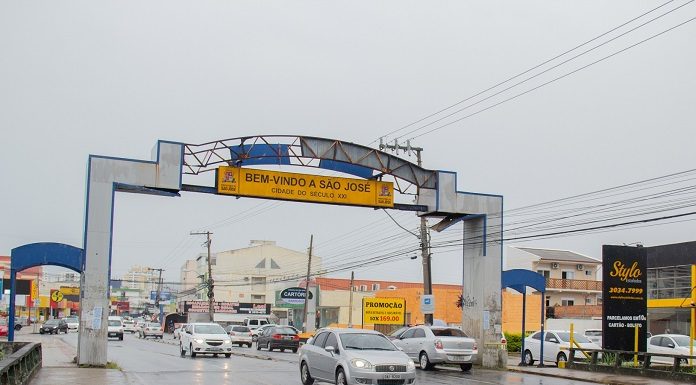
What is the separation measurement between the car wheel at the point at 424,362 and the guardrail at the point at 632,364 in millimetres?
5496

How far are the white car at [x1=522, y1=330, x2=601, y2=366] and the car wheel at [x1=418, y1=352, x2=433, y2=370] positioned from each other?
5178 millimetres

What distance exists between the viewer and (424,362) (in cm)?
2823

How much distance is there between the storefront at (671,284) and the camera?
162 feet

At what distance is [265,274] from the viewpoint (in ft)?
394

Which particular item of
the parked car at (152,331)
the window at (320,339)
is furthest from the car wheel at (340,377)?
the parked car at (152,331)

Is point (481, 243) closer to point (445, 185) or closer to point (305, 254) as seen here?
point (445, 185)

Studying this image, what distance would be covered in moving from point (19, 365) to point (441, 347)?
1484cm

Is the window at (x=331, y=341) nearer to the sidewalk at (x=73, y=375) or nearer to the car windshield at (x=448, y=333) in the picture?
the sidewalk at (x=73, y=375)

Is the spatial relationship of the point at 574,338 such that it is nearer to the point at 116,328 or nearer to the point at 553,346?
the point at 553,346

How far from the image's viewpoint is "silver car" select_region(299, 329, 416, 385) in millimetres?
16641

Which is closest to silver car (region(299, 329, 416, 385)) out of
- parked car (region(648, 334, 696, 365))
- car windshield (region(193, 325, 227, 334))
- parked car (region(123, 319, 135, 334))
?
car windshield (region(193, 325, 227, 334))

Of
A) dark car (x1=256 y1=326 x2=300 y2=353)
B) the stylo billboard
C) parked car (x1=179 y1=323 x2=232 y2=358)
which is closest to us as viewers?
the stylo billboard

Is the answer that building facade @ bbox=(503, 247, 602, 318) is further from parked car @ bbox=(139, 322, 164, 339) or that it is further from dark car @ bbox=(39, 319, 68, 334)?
dark car @ bbox=(39, 319, 68, 334)

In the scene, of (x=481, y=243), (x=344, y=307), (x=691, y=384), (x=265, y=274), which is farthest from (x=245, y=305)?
(x=691, y=384)
